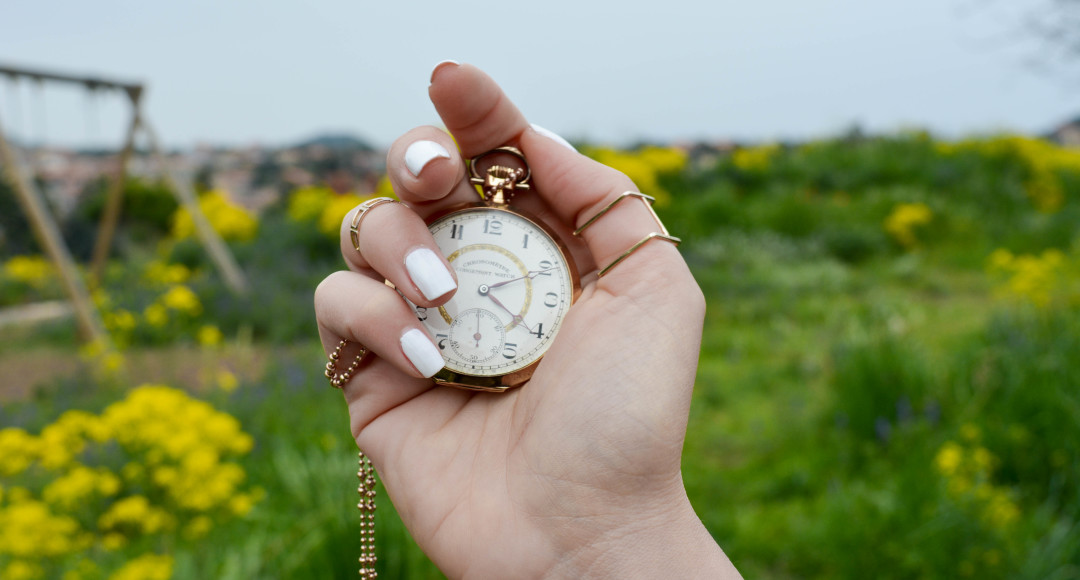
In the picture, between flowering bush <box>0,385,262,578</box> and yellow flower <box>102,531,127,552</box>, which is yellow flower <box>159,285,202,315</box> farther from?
yellow flower <box>102,531,127,552</box>

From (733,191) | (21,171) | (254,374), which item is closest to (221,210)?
(21,171)

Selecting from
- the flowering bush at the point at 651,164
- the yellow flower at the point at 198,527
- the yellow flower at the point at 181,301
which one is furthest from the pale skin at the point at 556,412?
the flowering bush at the point at 651,164

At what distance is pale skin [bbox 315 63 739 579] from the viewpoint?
134cm

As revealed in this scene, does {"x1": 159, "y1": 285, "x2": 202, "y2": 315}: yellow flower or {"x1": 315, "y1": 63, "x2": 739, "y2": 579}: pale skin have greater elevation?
{"x1": 315, "y1": 63, "x2": 739, "y2": 579}: pale skin

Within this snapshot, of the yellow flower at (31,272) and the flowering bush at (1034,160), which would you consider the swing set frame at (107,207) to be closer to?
the yellow flower at (31,272)

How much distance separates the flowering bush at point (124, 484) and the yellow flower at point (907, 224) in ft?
24.6

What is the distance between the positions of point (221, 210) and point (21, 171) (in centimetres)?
412

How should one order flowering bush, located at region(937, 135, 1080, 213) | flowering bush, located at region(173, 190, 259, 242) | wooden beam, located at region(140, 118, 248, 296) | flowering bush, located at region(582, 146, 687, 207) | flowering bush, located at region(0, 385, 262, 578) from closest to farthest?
flowering bush, located at region(0, 385, 262, 578) → wooden beam, located at region(140, 118, 248, 296) → flowering bush, located at region(582, 146, 687, 207) → flowering bush, located at region(173, 190, 259, 242) → flowering bush, located at region(937, 135, 1080, 213)

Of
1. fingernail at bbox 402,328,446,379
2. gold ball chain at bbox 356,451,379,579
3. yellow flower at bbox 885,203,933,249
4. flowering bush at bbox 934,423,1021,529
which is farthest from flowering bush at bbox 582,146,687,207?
fingernail at bbox 402,328,446,379

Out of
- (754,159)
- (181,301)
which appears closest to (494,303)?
(181,301)

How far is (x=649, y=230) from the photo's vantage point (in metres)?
1.42

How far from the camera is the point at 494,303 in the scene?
1511mm

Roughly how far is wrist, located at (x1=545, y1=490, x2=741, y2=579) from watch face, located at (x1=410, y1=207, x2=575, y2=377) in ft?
1.28

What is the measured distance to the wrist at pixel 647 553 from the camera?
1311 millimetres
